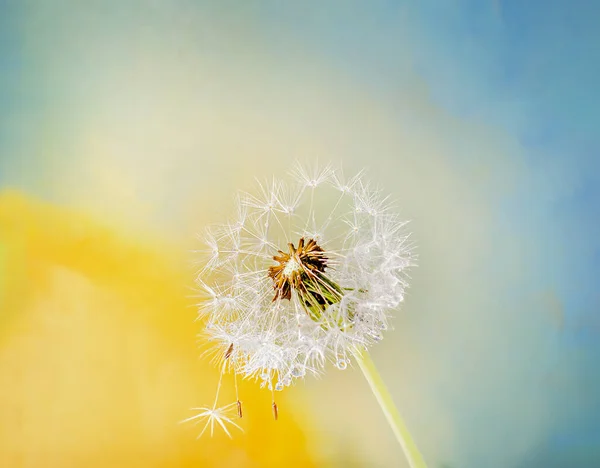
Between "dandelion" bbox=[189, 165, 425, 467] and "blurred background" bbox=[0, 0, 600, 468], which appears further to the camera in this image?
"blurred background" bbox=[0, 0, 600, 468]

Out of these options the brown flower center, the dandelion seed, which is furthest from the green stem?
the dandelion seed

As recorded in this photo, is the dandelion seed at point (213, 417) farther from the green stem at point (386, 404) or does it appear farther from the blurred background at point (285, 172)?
the green stem at point (386, 404)

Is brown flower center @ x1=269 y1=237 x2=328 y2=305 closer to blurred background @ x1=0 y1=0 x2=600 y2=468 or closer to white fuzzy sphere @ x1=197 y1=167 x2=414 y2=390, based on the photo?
white fuzzy sphere @ x1=197 y1=167 x2=414 y2=390

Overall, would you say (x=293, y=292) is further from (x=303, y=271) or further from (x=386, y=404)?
(x=386, y=404)

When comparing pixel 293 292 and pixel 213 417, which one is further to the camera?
pixel 213 417

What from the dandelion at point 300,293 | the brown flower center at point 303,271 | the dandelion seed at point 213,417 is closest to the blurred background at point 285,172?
the dandelion seed at point 213,417

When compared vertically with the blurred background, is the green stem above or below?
below

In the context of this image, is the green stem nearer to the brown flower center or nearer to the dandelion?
the dandelion

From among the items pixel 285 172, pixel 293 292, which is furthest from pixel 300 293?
pixel 285 172
